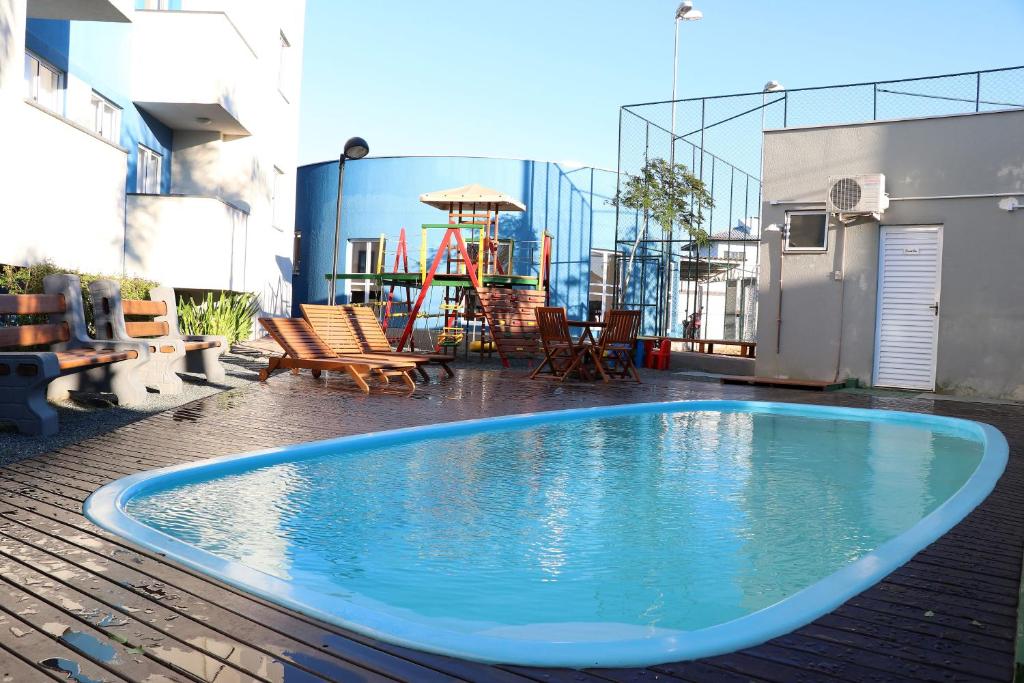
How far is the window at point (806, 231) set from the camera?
13414 mm

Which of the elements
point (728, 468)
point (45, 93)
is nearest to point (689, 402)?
point (728, 468)

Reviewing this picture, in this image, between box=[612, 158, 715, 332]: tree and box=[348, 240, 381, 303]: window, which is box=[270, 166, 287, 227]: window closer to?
box=[612, 158, 715, 332]: tree

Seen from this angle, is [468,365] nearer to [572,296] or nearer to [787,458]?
[787,458]

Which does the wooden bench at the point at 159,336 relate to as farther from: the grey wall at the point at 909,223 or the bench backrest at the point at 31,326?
the grey wall at the point at 909,223

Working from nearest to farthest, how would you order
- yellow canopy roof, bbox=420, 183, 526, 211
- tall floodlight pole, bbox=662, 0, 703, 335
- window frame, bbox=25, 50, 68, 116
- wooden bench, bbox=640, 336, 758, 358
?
1. window frame, bbox=25, 50, 68, 116
2. yellow canopy roof, bbox=420, 183, 526, 211
3. wooden bench, bbox=640, 336, 758, 358
4. tall floodlight pole, bbox=662, 0, 703, 335

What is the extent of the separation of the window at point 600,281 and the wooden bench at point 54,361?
19.4 meters

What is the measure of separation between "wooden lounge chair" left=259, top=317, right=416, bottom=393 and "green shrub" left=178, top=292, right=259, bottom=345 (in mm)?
2048

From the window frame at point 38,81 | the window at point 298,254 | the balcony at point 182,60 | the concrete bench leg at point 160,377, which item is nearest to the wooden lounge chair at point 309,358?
the concrete bench leg at point 160,377

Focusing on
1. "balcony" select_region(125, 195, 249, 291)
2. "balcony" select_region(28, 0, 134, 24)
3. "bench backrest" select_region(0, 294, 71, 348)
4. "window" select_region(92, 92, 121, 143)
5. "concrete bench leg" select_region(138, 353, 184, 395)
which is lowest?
"concrete bench leg" select_region(138, 353, 184, 395)

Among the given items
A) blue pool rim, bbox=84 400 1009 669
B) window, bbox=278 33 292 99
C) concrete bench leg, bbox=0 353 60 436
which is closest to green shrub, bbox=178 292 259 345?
window, bbox=278 33 292 99

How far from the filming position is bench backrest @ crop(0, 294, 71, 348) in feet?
18.0

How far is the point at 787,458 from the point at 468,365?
8.43 meters

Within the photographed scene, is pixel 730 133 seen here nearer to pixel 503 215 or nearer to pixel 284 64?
pixel 284 64

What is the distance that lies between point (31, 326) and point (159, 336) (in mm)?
2669
